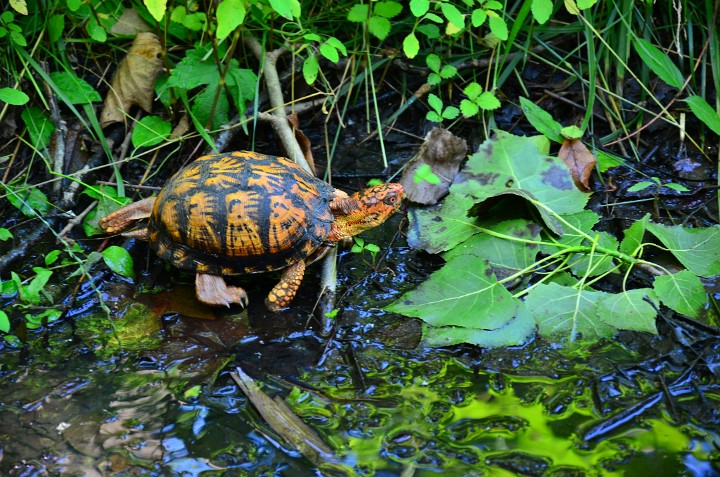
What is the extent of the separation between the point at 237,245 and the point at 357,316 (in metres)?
0.64

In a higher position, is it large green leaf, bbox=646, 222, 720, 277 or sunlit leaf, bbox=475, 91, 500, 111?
sunlit leaf, bbox=475, 91, 500, 111

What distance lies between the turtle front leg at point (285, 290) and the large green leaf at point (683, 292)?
157 centimetres

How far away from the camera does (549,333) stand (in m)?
2.79

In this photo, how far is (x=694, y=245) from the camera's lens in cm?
309

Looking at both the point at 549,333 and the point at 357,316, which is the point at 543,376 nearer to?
the point at 549,333

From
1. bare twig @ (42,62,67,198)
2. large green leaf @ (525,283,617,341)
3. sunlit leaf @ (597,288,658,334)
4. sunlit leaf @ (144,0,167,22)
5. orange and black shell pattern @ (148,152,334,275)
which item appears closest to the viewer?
sunlit leaf @ (597,288,658,334)

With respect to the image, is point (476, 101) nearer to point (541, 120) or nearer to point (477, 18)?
point (541, 120)

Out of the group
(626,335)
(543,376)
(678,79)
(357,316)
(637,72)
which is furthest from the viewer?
(637,72)

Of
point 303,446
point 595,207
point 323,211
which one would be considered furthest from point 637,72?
point 303,446

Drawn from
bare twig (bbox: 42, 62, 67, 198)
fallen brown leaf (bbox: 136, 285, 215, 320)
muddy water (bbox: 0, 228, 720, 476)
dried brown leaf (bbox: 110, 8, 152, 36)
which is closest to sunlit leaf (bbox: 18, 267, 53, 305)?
muddy water (bbox: 0, 228, 720, 476)

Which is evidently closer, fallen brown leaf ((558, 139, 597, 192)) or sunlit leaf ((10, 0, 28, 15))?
sunlit leaf ((10, 0, 28, 15))

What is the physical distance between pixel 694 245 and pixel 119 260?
2.70 m

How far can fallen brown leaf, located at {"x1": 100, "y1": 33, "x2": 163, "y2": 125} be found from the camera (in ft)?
13.1

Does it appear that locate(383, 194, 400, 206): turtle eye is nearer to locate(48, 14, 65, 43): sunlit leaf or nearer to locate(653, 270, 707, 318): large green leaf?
locate(653, 270, 707, 318): large green leaf
